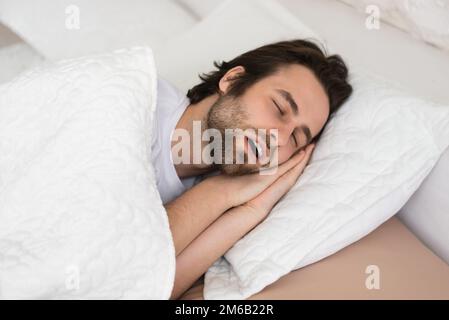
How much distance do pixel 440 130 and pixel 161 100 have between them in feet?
2.01

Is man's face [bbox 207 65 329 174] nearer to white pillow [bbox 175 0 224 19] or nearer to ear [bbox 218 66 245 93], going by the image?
ear [bbox 218 66 245 93]

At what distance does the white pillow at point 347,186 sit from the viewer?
2.81ft

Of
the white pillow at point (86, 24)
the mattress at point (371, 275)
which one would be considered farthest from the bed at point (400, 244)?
the white pillow at point (86, 24)

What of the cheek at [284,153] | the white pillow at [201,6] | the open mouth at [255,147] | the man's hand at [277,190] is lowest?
the man's hand at [277,190]

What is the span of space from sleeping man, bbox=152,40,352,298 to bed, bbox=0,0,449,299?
10cm

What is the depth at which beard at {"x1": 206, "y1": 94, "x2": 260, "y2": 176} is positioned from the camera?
1024mm

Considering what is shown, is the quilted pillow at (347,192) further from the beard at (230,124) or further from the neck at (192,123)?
the neck at (192,123)

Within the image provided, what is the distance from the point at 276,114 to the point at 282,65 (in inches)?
7.1

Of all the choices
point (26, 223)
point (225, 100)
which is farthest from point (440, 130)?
point (26, 223)

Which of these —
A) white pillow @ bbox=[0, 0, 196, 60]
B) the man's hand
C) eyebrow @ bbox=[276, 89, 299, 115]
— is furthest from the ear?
white pillow @ bbox=[0, 0, 196, 60]

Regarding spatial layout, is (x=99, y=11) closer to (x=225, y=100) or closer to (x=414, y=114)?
(x=225, y=100)

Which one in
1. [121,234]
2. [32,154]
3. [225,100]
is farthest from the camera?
[225,100]

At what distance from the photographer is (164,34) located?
1510mm

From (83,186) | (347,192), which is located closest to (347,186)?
(347,192)
